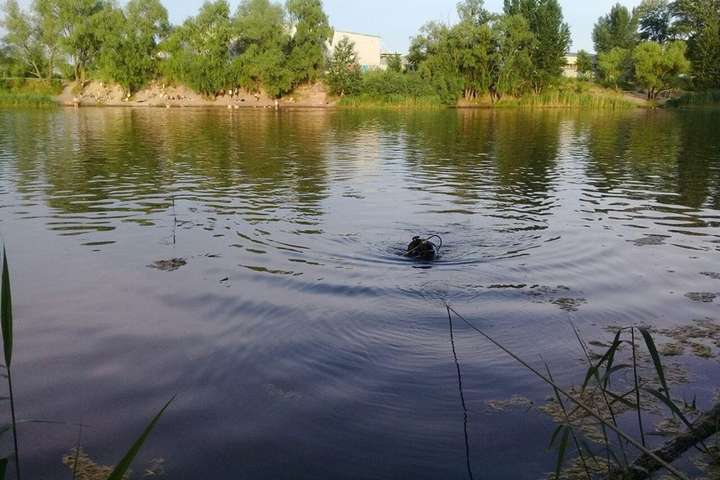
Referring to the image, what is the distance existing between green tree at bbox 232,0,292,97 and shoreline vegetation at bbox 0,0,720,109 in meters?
0.16

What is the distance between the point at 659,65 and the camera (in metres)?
77.6

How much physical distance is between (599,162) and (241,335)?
20.7 meters

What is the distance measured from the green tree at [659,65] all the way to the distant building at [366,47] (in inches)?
1381

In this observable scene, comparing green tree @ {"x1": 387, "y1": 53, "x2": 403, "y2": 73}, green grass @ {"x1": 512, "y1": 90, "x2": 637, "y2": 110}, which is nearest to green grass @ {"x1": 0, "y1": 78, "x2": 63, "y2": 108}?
green tree @ {"x1": 387, "y1": 53, "x2": 403, "y2": 73}

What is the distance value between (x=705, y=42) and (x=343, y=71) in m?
44.7

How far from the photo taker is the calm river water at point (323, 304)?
5.05 meters

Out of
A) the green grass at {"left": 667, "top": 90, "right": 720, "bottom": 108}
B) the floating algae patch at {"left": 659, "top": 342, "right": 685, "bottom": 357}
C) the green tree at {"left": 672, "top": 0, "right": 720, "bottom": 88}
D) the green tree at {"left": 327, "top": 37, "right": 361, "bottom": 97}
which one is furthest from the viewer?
the green tree at {"left": 327, "top": 37, "right": 361, "bottom": 97}

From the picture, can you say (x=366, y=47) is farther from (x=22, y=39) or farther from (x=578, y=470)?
(x=578, y=470)

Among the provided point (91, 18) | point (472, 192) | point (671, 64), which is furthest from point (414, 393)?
point (91, 18)

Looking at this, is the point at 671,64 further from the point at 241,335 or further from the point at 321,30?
the point at 241,335

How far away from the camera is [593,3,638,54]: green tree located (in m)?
103

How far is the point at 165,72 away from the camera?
3317 inches

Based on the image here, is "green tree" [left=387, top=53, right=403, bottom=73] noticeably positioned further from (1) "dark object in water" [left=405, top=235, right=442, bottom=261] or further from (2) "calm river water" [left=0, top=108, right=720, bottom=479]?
(1) "dark object in water" [left=405, top=235, right=442, bottom=261]

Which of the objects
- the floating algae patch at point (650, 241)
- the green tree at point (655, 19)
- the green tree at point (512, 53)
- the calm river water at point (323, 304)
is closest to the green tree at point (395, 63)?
the green tree at point (512, 53)
